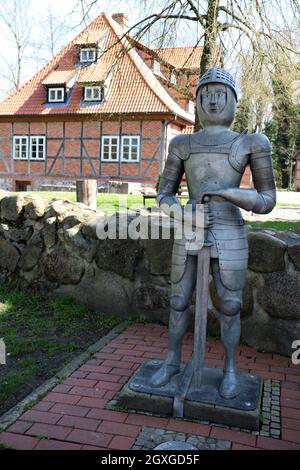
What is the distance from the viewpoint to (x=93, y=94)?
771 inches

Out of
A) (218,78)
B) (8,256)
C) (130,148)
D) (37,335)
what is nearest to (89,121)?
(130,148)

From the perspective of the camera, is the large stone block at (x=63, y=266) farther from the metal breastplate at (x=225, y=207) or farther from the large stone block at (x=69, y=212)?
the metal breastplate at (x=225, y=207)

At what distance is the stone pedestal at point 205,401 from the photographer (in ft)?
8.73

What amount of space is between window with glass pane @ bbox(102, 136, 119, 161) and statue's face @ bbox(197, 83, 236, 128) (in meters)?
16.8

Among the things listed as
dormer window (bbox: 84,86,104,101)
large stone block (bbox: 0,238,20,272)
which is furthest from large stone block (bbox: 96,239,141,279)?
dormer window (bbox: 84,86,104,101)

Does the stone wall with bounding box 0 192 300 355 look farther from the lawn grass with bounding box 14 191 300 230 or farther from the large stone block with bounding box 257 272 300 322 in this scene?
the lawn grass with bounding box 14 191 300 230

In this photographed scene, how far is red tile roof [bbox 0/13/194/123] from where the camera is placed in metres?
18.3

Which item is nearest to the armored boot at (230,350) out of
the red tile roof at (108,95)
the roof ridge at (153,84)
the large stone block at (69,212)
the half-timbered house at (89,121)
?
the large stone block at (69,212)

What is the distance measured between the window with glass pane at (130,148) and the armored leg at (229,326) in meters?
16.6

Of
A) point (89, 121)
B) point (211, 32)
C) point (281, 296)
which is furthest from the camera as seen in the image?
point (89, 121)

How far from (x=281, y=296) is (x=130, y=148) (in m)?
16.0

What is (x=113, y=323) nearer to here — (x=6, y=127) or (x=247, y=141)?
(x=247, y=141)

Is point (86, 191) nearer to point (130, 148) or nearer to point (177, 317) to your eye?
point (177, 317)

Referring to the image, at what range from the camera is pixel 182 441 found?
250 cm
